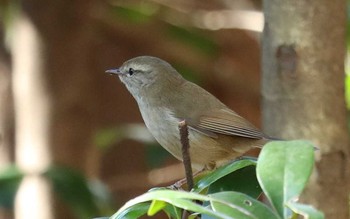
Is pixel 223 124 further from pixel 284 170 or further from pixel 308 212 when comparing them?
pixel 308 212

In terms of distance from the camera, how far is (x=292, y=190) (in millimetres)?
1528

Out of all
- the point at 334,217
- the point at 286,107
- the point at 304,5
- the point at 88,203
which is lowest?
the point at 88,203

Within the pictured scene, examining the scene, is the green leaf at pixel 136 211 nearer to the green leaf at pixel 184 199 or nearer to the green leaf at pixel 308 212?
the green leaf at pixel 184 199

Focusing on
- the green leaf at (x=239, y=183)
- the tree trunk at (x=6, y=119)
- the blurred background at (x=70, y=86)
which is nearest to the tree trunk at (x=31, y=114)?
the blurred background at (x=70, y=86)

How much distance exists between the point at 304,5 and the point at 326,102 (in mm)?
316

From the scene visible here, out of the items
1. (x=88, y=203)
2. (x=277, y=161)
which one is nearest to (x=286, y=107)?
(x=277, y=161)

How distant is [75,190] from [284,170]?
2.61m

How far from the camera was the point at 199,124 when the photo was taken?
10.5 ft

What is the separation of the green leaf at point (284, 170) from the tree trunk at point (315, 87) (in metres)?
0.95

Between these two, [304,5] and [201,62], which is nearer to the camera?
[304,5]

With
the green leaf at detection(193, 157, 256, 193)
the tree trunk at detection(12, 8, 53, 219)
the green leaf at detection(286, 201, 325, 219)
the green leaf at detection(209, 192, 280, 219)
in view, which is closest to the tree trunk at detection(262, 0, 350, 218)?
the green leaf at detection(193, 157, 256, 193)

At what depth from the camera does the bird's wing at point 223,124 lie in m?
3.10

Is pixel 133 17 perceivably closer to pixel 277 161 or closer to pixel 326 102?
pixel 326 102

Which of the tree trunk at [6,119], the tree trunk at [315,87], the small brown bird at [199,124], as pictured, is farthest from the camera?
the tree trunk at [6,119]
